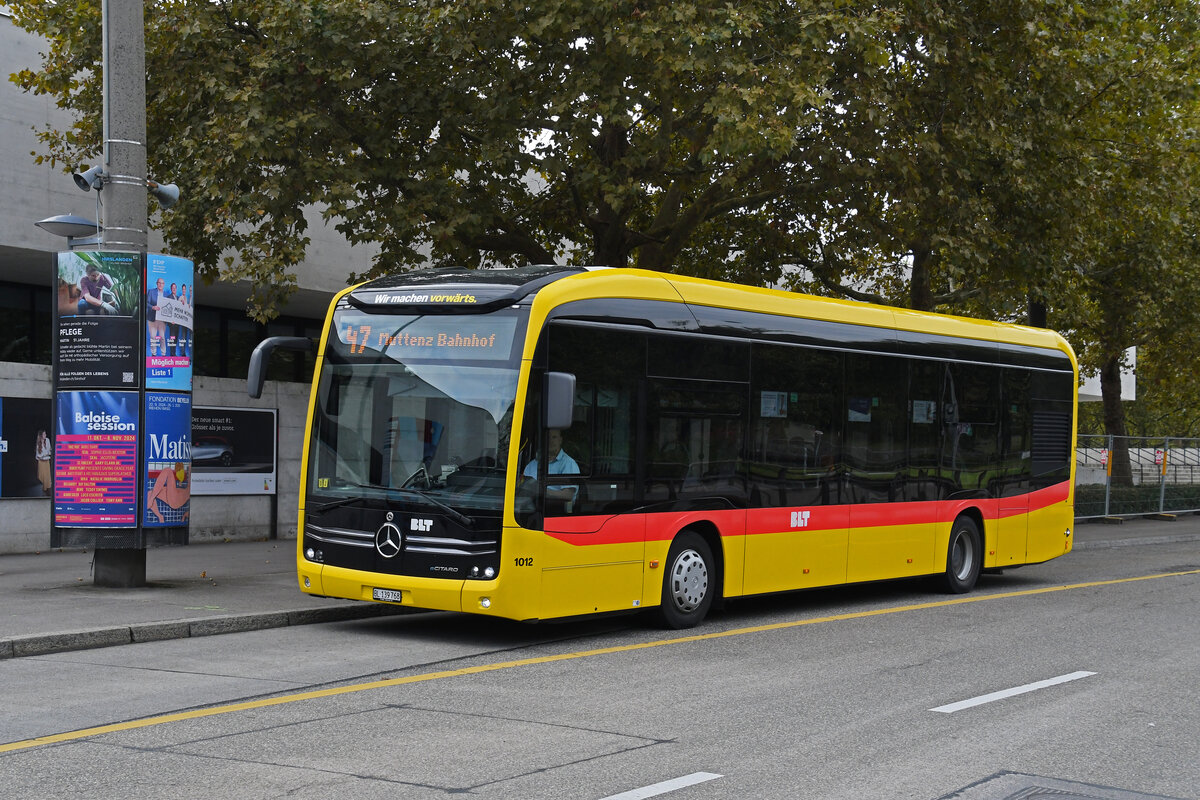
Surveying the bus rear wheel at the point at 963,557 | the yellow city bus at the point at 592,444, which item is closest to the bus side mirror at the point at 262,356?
the yellow city bus at the point at 592,444

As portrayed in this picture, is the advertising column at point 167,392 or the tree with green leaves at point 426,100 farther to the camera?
the tree with green leaves at point 426,100

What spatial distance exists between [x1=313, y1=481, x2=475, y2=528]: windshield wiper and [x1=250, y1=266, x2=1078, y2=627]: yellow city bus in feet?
0.04

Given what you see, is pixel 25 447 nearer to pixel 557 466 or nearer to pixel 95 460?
pixel 95 460

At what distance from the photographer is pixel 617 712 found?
309 inches

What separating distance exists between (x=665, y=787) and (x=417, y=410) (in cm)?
522

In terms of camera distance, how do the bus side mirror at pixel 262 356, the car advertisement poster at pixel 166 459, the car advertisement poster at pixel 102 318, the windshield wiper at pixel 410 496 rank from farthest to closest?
the car advertisement poster at pixel 166 459 < the car advertisement poster at pixel 102 318 < the bus side mirror at pixel 262 356 < the windshield wiper at pixel 410 496

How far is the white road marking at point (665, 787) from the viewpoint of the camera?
5.84 meters

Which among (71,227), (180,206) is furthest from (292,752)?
(180,206)

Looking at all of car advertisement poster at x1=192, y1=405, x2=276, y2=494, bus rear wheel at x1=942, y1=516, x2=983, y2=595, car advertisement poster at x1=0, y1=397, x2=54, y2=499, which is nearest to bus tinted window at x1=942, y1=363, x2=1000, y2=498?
bus rear wheel at x1=942, y1=516, x2=983, y2=595

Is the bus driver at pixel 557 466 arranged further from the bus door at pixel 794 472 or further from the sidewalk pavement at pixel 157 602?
the sidewalk pavement at pixel 157 602

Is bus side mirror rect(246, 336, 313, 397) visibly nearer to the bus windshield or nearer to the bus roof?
the bus windshield

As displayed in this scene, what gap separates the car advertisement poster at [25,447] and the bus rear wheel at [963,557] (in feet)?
36.9

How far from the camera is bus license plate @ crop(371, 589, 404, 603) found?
1045 centimetres

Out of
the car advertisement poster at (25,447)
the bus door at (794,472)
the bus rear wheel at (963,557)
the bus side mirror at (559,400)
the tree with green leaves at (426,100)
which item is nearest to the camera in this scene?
the bus side mirror at (559,400)
